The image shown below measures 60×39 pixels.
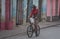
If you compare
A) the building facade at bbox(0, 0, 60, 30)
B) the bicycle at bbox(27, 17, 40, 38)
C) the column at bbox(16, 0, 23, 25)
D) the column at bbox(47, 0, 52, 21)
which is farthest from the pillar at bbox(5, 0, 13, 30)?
the column at bbox(47, 0, 52, 21)

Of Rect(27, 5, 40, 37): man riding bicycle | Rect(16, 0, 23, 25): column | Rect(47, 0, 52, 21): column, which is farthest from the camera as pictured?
Rect(47, 0, 52, 21): column

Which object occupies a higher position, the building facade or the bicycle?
the building facade

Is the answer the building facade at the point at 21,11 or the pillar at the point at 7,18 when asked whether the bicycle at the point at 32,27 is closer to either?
the building facade at the point at 21,11

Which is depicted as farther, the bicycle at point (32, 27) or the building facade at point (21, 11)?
the building facade at point (21, 11)

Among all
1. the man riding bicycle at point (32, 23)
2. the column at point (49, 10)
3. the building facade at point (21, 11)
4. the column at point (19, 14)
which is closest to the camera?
the man riding bicycle at point (32, 23)

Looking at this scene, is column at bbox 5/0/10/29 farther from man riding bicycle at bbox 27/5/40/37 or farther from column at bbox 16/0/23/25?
man riding bicycle at bbox 27/5/40/37

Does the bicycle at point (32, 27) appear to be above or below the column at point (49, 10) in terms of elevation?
below

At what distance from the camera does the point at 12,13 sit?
2097cm

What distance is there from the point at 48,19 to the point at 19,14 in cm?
715

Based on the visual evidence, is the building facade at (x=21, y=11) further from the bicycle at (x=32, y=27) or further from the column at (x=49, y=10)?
the bicycle at (x=32, y=27)

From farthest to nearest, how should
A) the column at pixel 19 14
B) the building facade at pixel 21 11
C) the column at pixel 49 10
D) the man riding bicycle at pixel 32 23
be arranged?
the column at pixel 49 10, the column at pixel 19 14, the building facade at pixel 21 11, the man riding bicycle at pixel 32 23

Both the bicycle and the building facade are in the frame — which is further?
the building facade

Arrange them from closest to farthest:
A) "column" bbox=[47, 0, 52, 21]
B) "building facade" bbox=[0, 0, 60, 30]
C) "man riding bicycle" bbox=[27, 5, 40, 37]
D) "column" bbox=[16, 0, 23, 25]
Result: 1. "man riding bicycle" bbox=[27, 5, 40, 37]
2. "building facade" bbox=[0, 0, 60, 30]
3. "column" bbox=[16, 0, 23, 25]
4. "column" bbox=[47, 0, 52, 21]

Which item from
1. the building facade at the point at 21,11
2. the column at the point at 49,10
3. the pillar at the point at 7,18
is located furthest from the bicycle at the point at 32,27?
the column at the point at 49,10
